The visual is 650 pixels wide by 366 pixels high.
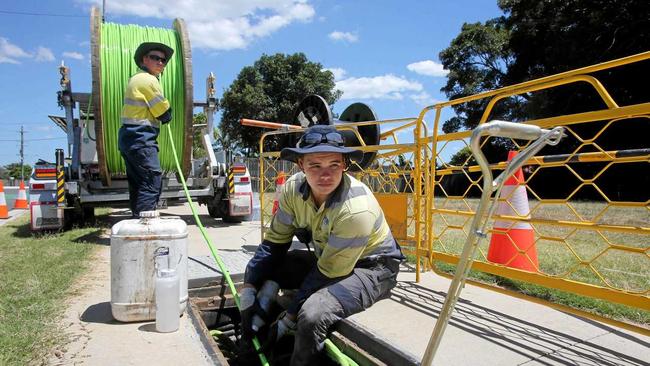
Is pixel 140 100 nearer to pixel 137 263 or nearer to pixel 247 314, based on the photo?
pixel 137 263

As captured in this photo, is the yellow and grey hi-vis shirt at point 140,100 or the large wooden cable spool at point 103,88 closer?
the yellow and grey hi-vis shirt at point 140,100

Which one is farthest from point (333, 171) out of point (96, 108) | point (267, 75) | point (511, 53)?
point (267, 75)

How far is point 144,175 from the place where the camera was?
4527 millimetres

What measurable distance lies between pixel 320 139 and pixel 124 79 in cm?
406

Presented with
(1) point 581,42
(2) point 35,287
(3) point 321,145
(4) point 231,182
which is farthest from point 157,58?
(1) point 581,42

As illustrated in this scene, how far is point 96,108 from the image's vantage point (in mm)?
5520

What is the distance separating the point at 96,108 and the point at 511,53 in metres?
22.9

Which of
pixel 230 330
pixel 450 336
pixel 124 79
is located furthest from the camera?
pixel 124 79

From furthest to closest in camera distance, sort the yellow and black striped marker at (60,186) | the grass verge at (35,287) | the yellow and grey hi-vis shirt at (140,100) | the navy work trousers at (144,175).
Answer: the yellow and black striped marker at (60,186), the yellow and grey hi-vis shirt at (140,100), the navy work trousers at (144,175), the grass verge at (35,287)

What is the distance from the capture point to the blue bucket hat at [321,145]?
263 centimetres

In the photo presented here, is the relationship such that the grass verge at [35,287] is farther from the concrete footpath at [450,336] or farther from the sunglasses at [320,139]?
the sunglasses at [320,139]

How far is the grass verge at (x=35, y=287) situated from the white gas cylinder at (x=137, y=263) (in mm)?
389

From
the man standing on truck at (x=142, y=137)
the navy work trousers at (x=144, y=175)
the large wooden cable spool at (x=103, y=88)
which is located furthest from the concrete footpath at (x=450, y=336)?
the large wooden cable spool at (x=103, y=88)

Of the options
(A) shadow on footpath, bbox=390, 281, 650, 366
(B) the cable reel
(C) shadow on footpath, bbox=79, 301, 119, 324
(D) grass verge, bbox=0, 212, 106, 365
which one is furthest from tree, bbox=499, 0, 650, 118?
(C) shadow on footpath, bbox=79, 301, 119, 324
